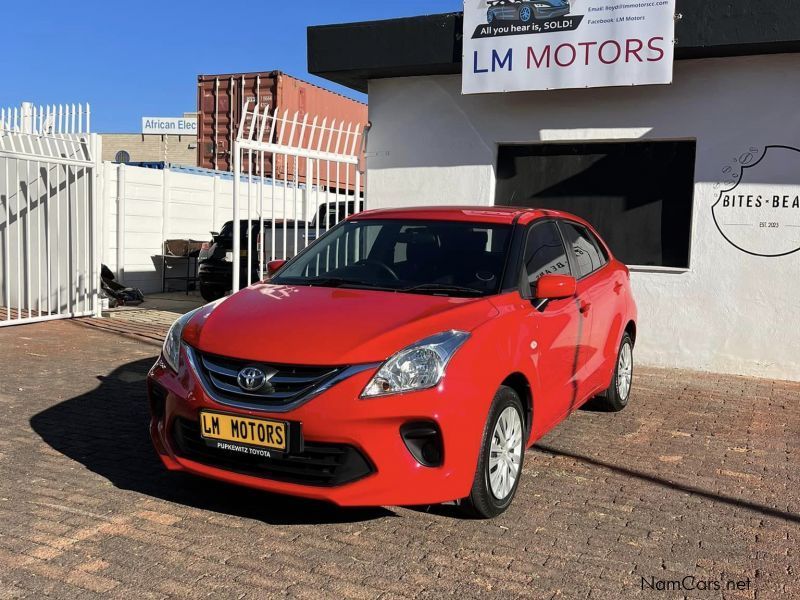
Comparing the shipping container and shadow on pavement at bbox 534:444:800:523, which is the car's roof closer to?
shadow on pavement at bbox 534:444:800:523

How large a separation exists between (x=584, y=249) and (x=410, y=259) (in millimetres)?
1690

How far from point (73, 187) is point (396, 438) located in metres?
8.42

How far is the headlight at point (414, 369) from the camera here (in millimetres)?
3523

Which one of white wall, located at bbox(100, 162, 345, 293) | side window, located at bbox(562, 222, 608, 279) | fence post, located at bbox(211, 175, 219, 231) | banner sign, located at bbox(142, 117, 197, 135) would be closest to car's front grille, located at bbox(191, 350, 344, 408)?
side window, located at bbox(562, 222, 608, 279)

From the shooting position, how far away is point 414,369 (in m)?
3.59

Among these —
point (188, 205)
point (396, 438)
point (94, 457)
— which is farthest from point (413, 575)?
point (188, 205)

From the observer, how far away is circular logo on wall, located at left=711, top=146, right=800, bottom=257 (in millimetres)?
7742

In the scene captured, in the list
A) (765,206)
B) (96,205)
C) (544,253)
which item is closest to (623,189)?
(765,206)

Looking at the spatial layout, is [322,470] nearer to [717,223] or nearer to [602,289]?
[602,289]

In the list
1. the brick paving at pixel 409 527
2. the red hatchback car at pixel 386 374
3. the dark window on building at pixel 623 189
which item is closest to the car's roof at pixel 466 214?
the red hatchback car at pixel 386 374

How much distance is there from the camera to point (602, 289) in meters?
5.70

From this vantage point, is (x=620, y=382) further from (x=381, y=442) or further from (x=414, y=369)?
(x=381, y=442)

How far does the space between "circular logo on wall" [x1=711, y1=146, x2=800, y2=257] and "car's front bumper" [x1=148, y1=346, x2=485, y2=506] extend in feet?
17.9

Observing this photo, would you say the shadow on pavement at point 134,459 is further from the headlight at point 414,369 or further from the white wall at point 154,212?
the white wall at point 154,212
